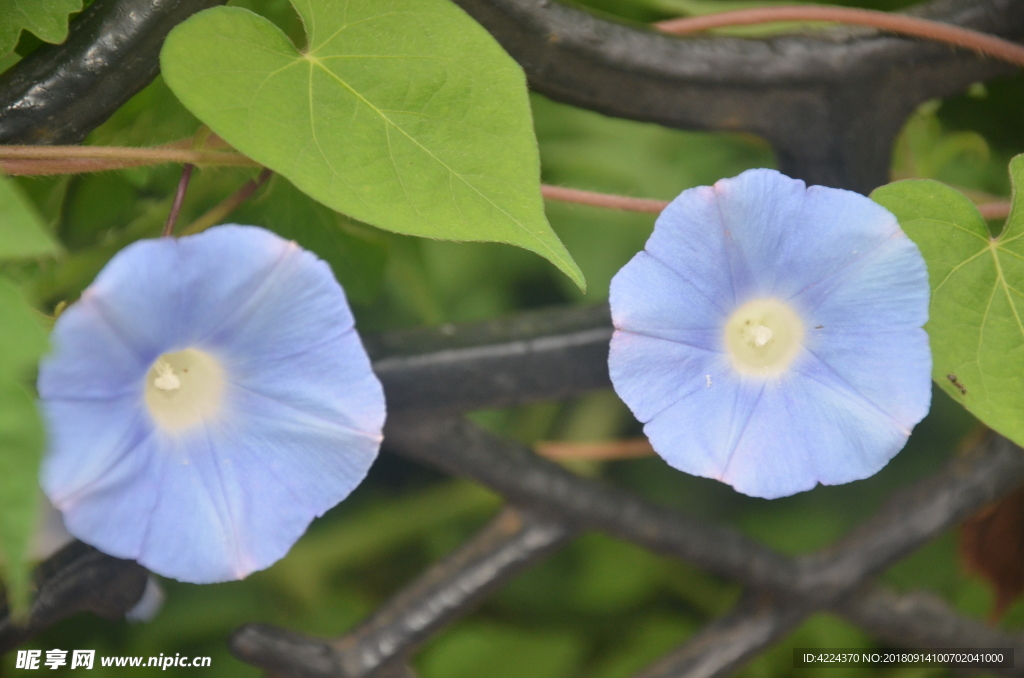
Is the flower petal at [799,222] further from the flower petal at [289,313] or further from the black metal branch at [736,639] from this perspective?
the black metal branch at [736,639]

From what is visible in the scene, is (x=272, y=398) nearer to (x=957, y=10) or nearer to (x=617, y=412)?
(x=957, y=10)

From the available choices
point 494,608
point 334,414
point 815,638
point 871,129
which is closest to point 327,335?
point 334,414

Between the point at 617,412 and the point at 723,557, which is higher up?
the point at 723,557

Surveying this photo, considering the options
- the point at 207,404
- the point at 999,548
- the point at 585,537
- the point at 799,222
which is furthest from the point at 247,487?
the point at 999,548

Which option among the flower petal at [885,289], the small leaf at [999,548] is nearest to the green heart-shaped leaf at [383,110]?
the flower petal at [885,289]

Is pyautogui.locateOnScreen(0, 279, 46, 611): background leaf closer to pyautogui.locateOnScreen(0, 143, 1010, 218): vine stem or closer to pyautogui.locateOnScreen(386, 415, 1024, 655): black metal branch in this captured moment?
pyautogui.locateOnScreen(0, 143, 1010, 218): vine stem

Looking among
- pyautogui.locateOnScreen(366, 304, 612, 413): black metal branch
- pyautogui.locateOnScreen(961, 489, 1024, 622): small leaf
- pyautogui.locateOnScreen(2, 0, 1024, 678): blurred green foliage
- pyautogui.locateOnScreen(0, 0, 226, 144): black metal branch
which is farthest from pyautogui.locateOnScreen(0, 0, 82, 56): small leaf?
pyautogui.locateOnScreen(961, 489, 1024, 622): small leaf
